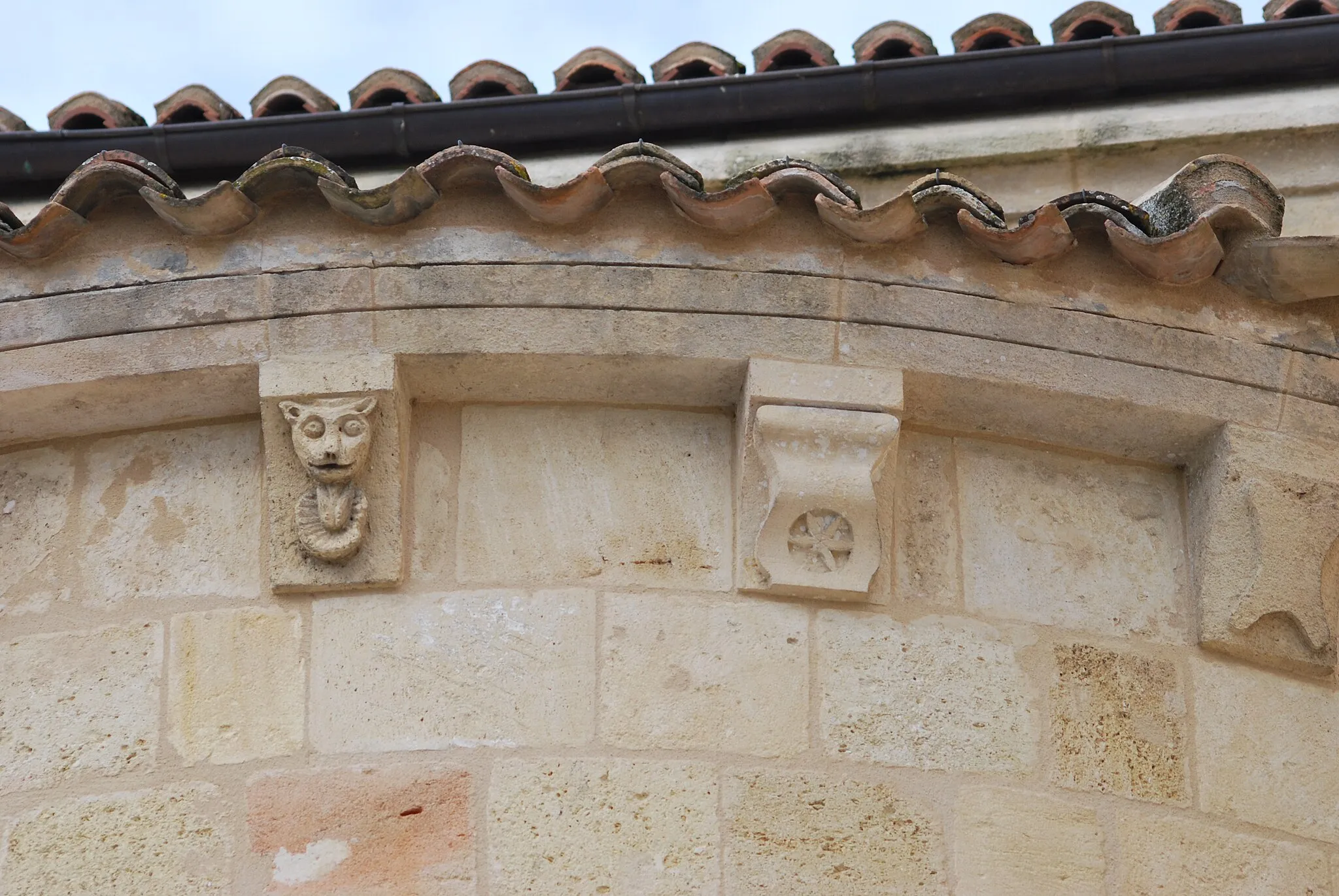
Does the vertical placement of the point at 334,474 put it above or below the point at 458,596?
above

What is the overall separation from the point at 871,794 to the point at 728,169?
189cm

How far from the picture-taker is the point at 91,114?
4.81 metres

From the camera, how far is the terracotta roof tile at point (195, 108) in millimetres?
4770

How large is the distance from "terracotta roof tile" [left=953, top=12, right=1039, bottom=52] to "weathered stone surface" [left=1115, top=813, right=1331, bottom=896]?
216 cm

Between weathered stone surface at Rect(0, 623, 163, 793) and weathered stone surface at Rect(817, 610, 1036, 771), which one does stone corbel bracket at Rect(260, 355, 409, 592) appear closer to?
weathered stone surface at Rect(0, 623, 163, 793)

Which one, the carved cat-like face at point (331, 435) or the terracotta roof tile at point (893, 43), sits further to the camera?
the terracotta roof tile at point (893, 43)

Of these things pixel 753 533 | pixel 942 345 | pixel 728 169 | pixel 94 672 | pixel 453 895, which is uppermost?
pixel 728 169

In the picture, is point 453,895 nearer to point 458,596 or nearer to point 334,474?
point 458,596

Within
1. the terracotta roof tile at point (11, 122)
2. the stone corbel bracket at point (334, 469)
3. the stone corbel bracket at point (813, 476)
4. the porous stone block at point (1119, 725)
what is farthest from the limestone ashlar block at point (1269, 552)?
the terracotta roof tile at point (11, 122)

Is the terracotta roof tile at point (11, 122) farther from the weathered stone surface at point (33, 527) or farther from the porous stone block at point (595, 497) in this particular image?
the porous stone block at point (595, 497)

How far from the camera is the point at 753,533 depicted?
3.62 m

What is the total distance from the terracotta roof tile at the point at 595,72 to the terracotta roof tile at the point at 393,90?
33cm

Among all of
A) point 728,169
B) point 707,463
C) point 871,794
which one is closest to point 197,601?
point 707,463

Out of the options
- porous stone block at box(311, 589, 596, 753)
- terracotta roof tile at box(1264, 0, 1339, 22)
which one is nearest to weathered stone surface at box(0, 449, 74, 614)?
porous stone block at box(311, 589, 596, 753)
